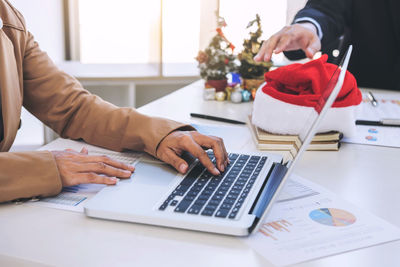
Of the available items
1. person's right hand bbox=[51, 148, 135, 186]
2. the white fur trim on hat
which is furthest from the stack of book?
person's right hand bbox=[51, 148, 135, 186]

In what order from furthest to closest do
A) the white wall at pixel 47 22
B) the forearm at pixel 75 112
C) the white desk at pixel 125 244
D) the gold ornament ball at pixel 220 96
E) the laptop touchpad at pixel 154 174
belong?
the white wall at pixel 47 22 → the gold ornament ball at pixel 220 96 → the forearm at pixel 75 112 → the laptop touchpad at pixel 154 174 → the white desk at pixel 125 244

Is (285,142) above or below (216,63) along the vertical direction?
below

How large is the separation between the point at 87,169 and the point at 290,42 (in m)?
0.84

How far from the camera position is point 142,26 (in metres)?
2.76

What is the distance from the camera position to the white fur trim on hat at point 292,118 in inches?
42.6

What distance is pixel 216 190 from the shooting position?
29.9 inches

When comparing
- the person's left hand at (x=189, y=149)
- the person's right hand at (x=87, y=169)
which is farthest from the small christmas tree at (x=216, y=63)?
the person's right hand at (x=87, y=169)

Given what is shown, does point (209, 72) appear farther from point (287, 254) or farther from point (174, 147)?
point (287, 254)

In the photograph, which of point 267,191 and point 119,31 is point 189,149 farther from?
point 119,31

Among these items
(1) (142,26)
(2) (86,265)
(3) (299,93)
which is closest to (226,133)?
(3) (299,93)

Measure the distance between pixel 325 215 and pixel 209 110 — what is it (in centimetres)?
82

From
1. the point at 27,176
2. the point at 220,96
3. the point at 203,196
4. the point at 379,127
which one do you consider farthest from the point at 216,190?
the point at 220,96

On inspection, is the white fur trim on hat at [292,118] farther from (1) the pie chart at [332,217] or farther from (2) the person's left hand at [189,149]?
(1) the pie chart at [332,217]

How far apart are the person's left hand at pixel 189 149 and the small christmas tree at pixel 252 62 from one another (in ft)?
2.51
